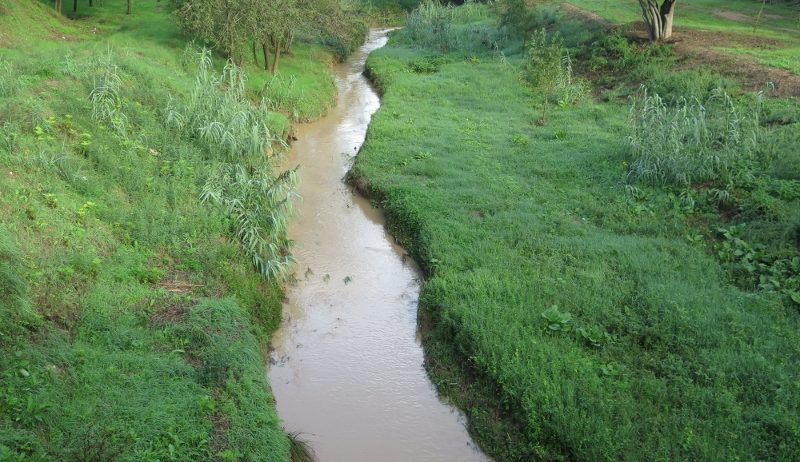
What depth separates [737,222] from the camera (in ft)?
40.6

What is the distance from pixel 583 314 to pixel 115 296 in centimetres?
720


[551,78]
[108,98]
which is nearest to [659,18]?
[551,78]

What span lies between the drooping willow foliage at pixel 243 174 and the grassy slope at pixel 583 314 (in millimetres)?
2855

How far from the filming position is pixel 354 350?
34.3 feet

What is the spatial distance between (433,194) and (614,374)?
7193 mm

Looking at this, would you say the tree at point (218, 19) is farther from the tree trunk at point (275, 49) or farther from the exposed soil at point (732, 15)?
the exposed soil at point (732, 15)

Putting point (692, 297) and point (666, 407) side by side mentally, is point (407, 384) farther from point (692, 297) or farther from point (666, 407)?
point (692, 297)

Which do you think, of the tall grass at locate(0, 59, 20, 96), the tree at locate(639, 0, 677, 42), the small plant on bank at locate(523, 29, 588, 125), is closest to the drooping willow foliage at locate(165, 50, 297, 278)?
the tall grass at locate(0, 59, 20, 96)

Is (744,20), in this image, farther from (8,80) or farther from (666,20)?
(8,80)

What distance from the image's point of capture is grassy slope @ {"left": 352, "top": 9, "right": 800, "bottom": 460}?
7824 mm

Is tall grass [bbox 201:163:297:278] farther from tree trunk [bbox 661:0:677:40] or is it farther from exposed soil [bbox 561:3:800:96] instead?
tree trunk [bbox 661:0:677:40]

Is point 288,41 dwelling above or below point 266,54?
above

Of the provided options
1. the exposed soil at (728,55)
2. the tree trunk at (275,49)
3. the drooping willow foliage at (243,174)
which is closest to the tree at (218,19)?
the tree trunk at (275,49)

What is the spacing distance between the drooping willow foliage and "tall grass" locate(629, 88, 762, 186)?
8.28 metres
